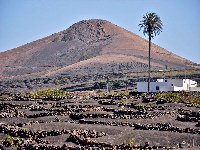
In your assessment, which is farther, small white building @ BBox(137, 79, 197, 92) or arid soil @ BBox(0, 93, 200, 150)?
small white building @ BBox(137, 79, 197, 92)

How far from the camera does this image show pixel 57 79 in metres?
137

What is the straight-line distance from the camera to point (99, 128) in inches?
1487

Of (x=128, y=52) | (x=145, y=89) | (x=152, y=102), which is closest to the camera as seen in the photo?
(x=152, y=102)

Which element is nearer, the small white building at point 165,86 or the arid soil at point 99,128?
the arid soil at point 99,128

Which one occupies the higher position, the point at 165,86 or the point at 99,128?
the point at 165,86

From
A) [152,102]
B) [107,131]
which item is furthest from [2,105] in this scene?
[107,131]

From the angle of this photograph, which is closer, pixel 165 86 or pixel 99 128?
pixel 99 128

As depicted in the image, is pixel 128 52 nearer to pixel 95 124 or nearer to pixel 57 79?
pixel 57 79

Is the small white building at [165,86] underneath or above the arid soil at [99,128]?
above

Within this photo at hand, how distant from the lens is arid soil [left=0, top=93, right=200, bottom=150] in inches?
1185

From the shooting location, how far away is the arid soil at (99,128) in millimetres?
30109

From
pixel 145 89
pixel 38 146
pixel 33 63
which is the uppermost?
pixel 33 63

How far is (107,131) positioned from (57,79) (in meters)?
101

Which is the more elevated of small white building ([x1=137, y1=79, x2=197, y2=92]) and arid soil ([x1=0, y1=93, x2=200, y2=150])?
small white building ([x1=137, y1=79, x2=197, y2=92])
